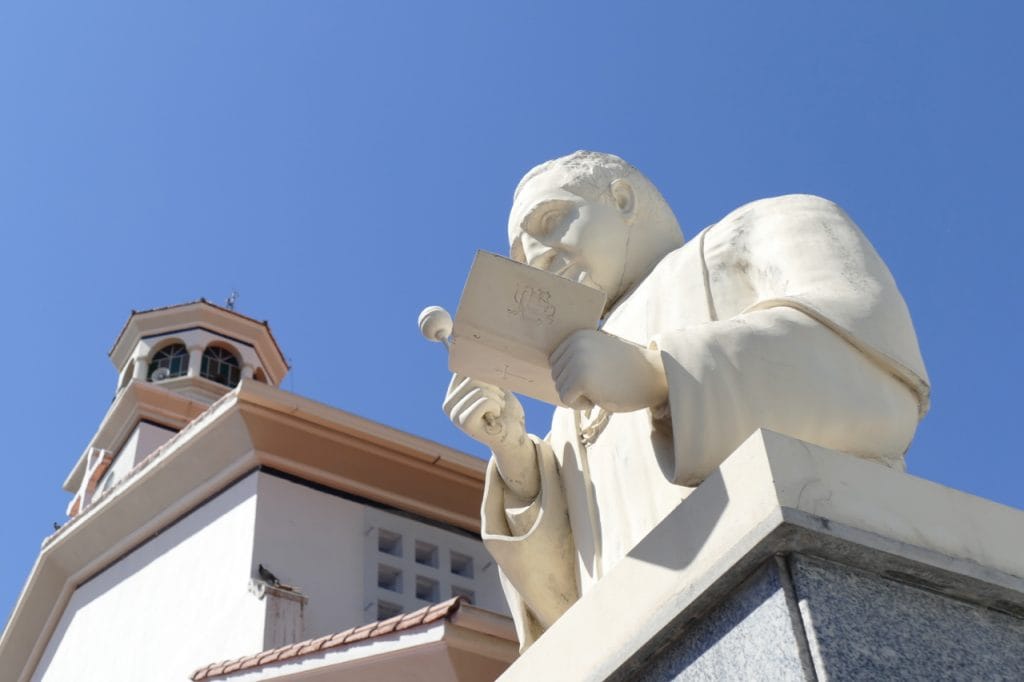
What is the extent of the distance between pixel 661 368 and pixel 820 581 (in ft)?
2.51

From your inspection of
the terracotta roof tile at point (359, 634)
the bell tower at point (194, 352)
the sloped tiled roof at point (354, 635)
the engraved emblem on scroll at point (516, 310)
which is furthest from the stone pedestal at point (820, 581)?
the bell tower at point (194, 352)

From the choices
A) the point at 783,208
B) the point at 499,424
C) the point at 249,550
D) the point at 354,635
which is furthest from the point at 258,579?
the point at 783,208

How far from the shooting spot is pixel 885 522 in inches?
107

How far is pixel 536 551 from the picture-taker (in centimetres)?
407

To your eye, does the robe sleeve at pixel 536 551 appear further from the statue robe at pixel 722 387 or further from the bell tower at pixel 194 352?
the bell tower at pixel 194 352

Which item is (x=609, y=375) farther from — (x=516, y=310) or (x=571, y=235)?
(x=571, y=235)

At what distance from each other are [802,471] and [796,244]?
1237 millimetres

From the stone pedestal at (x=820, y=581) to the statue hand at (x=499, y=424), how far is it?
118 cm

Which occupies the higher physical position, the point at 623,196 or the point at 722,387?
the point at 623,196

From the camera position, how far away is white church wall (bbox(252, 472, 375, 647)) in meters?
9.60

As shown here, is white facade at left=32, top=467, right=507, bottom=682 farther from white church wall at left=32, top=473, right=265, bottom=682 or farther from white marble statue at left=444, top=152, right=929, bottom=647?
white marble statue at left=444, top=152, right=929, bottom=647

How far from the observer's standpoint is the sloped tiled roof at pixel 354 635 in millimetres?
7340

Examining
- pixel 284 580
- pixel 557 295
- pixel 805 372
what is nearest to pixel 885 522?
pixel 805 372

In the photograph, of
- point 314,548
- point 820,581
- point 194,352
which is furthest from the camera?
point 194,352
